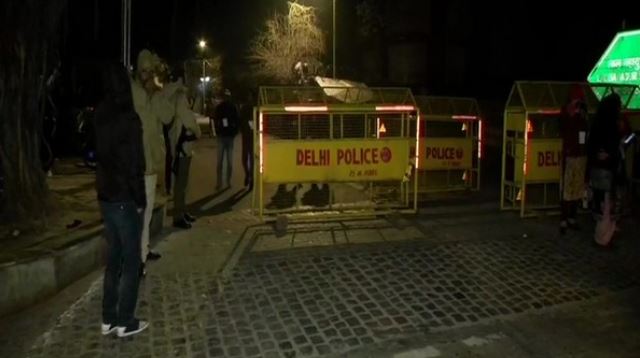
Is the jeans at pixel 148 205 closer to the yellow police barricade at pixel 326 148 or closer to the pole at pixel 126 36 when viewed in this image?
the yellow police barricade at pixel 326 148

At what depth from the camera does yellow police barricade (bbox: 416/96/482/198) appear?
10.8m

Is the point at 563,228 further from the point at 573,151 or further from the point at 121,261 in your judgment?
the point at 121,261

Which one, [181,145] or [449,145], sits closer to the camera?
[181,145]

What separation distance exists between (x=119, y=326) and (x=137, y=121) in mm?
1572

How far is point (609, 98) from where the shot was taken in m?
7.71

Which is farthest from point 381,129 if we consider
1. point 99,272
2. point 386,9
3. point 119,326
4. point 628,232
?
point 386,9

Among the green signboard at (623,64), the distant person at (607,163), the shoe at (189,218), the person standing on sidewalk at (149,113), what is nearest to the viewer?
the person standing on sidewalk at (149,113)

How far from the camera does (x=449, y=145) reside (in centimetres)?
1090

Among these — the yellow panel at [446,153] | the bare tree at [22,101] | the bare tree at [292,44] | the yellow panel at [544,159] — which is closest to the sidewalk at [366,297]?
the yellow panel at [544,159]

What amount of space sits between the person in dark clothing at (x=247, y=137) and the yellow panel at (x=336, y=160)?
10.8 feet

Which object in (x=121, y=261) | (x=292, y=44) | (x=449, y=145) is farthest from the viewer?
(x=292, y=44)

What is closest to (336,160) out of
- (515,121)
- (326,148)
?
(326,148)

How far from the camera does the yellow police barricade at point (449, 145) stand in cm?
1079

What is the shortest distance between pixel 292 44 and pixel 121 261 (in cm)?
4022
